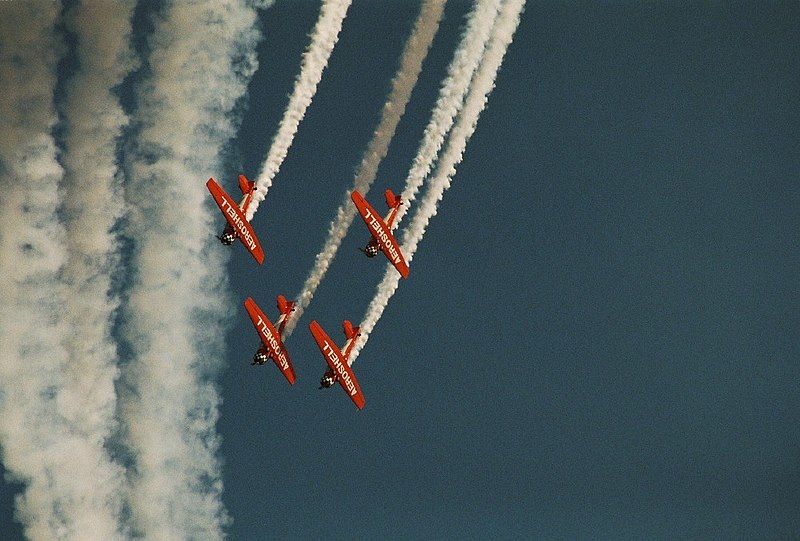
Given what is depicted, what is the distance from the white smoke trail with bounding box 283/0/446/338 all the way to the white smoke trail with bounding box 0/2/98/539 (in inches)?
238

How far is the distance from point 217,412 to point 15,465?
548cm

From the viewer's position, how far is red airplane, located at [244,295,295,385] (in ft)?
141

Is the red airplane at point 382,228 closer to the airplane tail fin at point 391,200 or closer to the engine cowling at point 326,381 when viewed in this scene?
the airplane tail fin at point 391,200

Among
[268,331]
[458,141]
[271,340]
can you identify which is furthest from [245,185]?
[458,141]

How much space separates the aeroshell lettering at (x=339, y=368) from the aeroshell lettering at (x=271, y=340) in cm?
115

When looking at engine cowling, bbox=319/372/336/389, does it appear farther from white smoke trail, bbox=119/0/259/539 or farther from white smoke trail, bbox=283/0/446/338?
white smoke trail, bbox=119/0/259/539

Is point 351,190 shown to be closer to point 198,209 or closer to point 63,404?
point 198,209

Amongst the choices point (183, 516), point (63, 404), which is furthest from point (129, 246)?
point (183, 516)

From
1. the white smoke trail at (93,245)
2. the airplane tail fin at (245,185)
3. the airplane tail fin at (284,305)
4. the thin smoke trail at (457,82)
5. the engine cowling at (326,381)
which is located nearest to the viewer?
the white smoke trail at (93,245)

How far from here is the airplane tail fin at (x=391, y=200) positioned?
42.6 m

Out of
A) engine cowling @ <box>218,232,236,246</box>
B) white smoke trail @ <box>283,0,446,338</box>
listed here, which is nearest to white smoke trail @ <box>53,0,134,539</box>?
engine cowling @ <box>218,232,236,246</box>

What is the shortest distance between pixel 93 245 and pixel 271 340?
492 centimetres

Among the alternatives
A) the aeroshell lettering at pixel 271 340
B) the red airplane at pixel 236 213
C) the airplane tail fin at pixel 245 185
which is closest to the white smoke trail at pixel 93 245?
the red airplane at pixel 236 213

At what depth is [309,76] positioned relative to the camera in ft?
130
